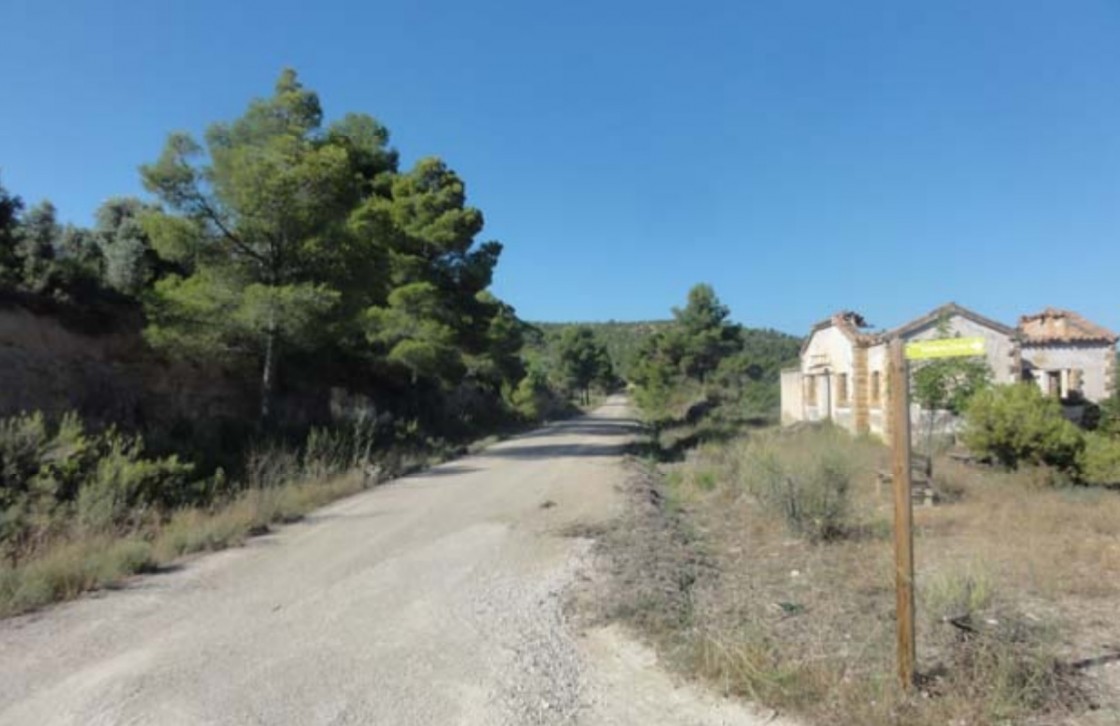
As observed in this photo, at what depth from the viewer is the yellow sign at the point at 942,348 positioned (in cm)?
383

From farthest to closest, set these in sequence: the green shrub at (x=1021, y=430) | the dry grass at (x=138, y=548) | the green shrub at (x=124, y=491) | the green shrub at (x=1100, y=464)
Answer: the green shrub at (x=1021, y=430), the green shrub at (x=1100, y=464), the green shrub at (x=124, y=491), the dry grass at (x=138, y=548)

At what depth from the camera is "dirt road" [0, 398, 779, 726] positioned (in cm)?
389

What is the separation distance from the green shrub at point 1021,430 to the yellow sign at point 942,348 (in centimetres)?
1031

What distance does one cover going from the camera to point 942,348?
3.94 meters

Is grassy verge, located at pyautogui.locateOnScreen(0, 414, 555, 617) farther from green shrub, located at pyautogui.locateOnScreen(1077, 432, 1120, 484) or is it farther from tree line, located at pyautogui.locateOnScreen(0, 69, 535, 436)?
green shrub, located at pyautogui.locateOnScreen(1077, 432, 1120, 484)

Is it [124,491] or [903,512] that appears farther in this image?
[124,491]

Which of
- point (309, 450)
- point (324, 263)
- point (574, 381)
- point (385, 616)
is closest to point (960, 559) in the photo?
point (385, 616)

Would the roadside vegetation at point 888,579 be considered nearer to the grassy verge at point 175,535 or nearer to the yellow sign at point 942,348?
the yellow sign at point 942,348

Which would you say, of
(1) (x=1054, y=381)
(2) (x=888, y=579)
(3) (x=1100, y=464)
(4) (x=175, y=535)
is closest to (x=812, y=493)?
(2) (x=888, y=579)

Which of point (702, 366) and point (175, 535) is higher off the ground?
point (702, 366)

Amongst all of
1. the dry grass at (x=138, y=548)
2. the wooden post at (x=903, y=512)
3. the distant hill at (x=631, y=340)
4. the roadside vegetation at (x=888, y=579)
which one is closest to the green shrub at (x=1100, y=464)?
the roadside vegetation at (x=888, y=579)

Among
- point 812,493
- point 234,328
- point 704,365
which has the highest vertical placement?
point 704,365

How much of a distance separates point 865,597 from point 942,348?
253cm

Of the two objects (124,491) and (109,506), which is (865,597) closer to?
(109,506)
